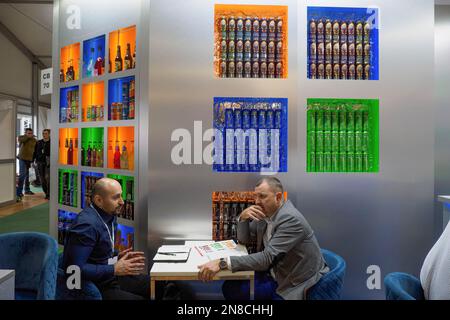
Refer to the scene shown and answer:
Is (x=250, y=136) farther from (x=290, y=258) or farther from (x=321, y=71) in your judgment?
(x=290, y=258)

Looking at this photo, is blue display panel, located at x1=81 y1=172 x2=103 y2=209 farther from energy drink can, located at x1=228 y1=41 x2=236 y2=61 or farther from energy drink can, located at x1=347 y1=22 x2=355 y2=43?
energy drink can, located at x1=347 y1=22 x2=355 y2=43

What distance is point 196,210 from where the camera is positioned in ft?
9.11

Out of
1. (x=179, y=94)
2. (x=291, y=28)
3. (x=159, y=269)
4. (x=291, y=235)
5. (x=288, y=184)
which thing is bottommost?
(x=159, y=269)

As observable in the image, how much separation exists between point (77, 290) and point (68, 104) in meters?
2.17

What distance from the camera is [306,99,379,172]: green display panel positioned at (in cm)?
294

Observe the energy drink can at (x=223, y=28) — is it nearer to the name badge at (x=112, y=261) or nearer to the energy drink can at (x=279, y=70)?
the energy drink can at (x=279, y=70)

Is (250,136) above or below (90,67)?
below

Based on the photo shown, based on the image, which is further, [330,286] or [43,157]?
[43,157]

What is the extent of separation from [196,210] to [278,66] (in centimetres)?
134

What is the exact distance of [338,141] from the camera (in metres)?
2.96

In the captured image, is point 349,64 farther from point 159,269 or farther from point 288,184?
point 159,269

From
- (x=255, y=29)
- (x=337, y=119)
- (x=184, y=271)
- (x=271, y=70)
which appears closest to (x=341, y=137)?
(x=337, y=119)

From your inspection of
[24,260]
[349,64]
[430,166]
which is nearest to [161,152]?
[24,260]

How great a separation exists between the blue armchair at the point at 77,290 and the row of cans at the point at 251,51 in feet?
6.36
